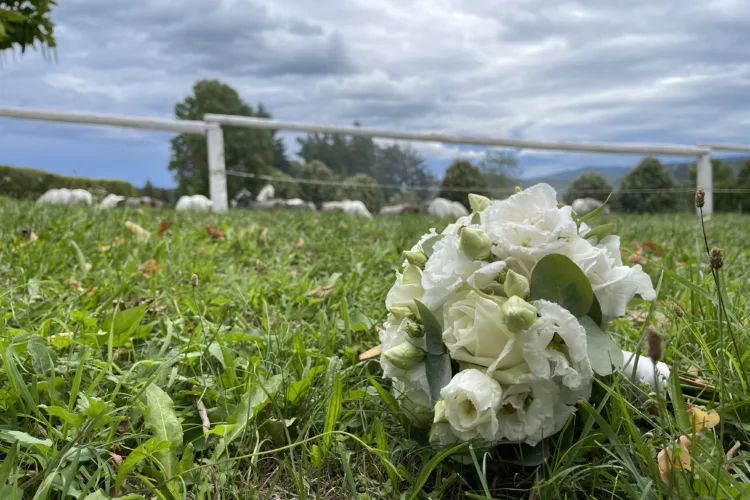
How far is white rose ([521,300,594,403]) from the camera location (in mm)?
901

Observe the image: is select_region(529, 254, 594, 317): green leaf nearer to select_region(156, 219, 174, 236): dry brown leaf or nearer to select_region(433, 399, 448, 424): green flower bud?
select_region(433, 399, 448, 424): green flower bud

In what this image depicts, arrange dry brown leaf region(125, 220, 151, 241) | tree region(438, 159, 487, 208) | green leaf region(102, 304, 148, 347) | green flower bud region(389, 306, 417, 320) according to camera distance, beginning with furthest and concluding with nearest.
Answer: tree region(438, 159, 487, 208) → dry brown leaf region(125, 220, 151, 241) → green leaf region(102, 304, 148, 347) → green flower bud region(389, 306, 417, 320)

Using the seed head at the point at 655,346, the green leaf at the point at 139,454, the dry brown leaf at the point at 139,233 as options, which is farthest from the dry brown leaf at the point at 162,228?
the seed head at the point at 655,346

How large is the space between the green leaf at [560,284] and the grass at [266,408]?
165 millimetres

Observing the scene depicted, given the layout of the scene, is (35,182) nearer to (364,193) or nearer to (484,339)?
(364,193)

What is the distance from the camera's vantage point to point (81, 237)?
8.83 ft

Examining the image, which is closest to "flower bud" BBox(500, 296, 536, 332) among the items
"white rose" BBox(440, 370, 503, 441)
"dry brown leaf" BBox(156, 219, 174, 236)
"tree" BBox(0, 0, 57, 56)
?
"white rose" BBox(440, 370, 503, 441)

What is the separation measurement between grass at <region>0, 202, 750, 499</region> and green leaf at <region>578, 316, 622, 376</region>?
2.0 inches

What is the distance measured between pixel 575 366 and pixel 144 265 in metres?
1.85

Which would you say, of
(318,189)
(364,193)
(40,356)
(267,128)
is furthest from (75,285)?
(318,189)

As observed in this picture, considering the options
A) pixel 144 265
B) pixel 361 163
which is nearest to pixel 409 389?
pixel 144 265

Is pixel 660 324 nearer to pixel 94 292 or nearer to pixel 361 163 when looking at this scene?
pixel 94 292

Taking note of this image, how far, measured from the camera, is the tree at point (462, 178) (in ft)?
32.3

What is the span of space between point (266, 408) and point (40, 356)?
1.81 feet
